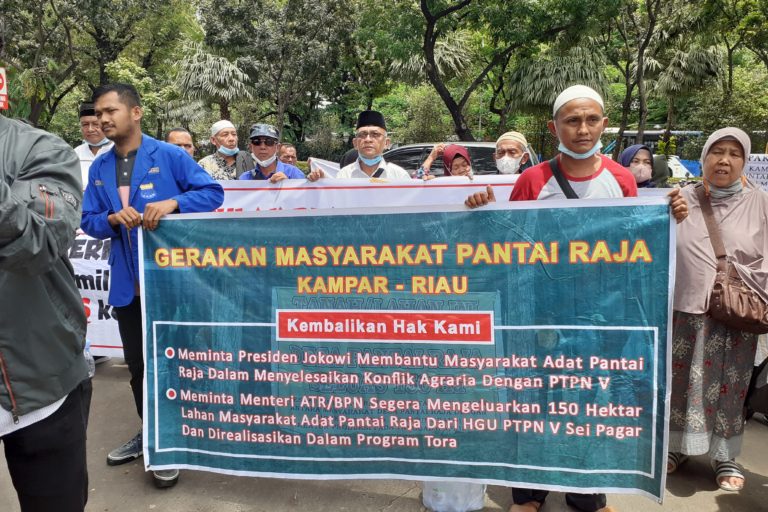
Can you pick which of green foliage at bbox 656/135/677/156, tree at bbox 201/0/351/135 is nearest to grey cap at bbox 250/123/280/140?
tree at bbox 201/0/351/135

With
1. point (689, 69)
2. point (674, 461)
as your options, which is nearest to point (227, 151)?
point (674, 461)

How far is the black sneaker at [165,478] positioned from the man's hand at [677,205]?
2.62 m

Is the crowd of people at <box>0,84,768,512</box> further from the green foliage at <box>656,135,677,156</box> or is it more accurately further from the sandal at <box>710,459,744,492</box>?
the green foliage at <box>656,135,677,156</box>

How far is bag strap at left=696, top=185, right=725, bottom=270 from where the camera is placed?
8.72 ft

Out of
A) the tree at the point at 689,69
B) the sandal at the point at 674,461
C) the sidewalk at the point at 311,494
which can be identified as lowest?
the sidewalk at the point at 311,494

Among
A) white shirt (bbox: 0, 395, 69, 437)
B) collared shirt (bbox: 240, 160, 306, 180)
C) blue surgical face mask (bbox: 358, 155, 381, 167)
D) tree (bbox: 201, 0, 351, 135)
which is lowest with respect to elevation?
white shirt (bbox: 0, 395, 69, 437)

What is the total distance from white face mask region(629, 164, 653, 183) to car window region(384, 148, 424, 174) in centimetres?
489

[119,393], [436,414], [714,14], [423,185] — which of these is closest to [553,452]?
[436,414]

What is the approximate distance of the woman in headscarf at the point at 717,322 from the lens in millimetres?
2664

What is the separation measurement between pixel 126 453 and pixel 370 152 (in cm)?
260

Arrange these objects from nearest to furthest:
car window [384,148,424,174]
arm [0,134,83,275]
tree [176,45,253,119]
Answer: arm [0,134,83,275], car window [384,148,424,174], tree [176,45,253,119]

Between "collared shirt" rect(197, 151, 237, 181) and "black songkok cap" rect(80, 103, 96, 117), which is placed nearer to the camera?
"black songkok cap" rect(80, 103, 96, 117)

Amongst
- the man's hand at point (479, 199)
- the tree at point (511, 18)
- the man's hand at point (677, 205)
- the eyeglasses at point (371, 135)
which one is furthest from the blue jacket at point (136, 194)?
the tree at point (511, 18)

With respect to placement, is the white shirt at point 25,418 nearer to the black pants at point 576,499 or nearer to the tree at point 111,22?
the black pants at point 576,499
